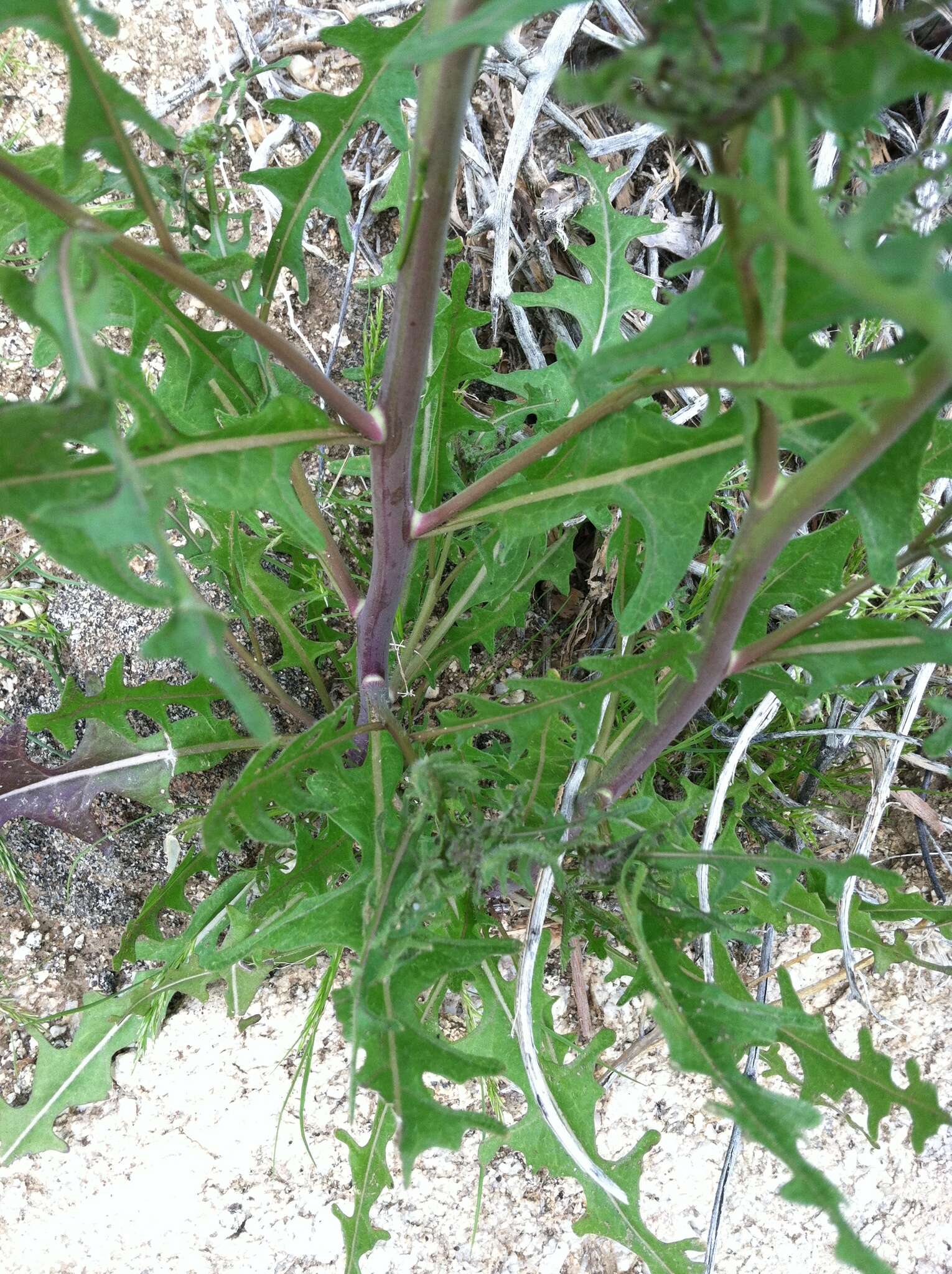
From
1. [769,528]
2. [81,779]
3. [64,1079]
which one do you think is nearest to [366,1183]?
[64,1079]

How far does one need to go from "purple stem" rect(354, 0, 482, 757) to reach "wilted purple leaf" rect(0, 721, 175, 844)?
13.5 inches

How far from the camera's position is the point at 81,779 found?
1.23 meters

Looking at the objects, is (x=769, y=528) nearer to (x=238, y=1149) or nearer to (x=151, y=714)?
(x=151, y=714)

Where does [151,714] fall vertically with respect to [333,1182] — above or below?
above

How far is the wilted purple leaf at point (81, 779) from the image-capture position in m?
1.23

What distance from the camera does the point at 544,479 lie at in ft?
3.09

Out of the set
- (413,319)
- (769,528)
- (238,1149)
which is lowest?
(238,1149)

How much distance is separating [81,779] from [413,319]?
82 centimetres

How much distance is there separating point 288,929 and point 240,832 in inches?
16.4

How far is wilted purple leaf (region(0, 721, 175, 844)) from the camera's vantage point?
1.23 meters

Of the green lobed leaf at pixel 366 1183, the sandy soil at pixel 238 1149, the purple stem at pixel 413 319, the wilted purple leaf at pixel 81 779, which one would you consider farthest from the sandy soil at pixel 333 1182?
the purple stem at pixel 413 319

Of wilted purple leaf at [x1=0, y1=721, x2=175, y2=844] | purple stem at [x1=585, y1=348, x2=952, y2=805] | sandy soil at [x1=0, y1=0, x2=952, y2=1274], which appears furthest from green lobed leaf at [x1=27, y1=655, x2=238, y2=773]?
purple stem at [x1=585, y1=348, x2=952, y2=805]

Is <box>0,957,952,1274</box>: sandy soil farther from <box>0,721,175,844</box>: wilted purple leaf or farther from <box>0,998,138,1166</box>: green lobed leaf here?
<box>0,721,175,844</box>: wilted purple leaf

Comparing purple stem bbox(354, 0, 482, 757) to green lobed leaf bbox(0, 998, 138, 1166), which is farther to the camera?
green lobed leaf bbox(0, 998, 138, 1166)
